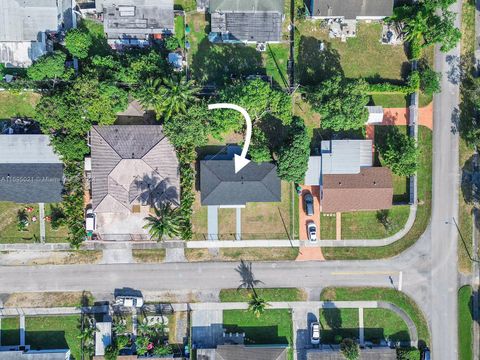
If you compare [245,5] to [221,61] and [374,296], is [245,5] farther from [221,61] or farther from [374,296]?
[374,296]

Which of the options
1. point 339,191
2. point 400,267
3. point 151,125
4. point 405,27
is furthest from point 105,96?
point 400,267

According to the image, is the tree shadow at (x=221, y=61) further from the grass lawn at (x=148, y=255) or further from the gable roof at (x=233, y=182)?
the grass lawn at (x=148, y=255)

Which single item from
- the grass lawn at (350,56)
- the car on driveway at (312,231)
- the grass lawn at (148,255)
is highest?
the grass lawn at (350,56)

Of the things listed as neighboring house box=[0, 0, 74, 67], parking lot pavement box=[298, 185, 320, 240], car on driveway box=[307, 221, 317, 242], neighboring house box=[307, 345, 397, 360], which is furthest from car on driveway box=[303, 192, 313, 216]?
neighboring house box=[0, 0, 74, 67]

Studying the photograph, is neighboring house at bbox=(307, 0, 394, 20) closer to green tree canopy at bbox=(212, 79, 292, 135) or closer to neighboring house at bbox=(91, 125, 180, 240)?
green tree canopy at bbox=(212, 79, 292, 135)

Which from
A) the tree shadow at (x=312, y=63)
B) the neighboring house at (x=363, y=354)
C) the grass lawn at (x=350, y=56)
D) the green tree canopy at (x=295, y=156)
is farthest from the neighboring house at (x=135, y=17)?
the neighboring house at (x=363, y=354)

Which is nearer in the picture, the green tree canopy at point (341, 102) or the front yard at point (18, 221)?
the green tree canopy at point (341, 102)
